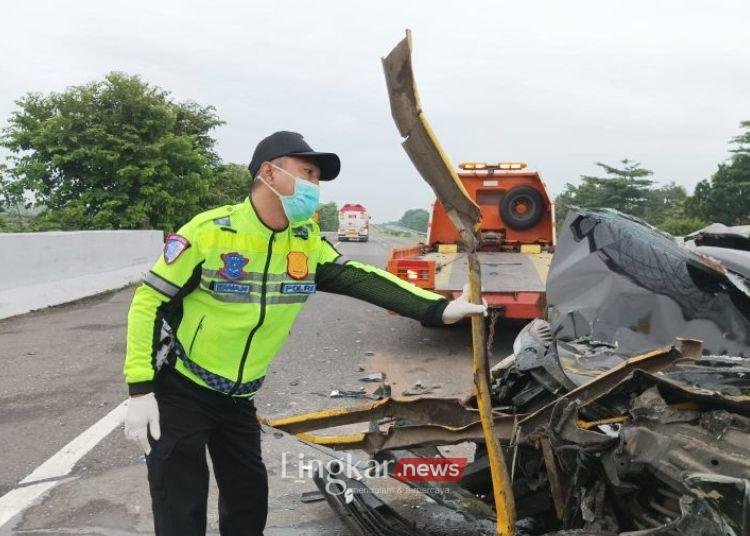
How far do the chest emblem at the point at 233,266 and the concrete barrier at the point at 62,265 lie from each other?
337 inches

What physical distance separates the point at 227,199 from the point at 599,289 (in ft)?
77.2

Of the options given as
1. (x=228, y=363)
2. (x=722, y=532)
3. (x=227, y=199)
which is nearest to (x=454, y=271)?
(x=228, y=363)

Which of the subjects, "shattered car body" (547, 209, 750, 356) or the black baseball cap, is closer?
the black baseball cap

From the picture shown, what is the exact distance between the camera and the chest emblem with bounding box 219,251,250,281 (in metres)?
2.58

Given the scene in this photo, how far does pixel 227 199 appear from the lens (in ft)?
84.3

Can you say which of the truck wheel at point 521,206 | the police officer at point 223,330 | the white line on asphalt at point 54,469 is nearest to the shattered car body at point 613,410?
the police officer at point 223,330

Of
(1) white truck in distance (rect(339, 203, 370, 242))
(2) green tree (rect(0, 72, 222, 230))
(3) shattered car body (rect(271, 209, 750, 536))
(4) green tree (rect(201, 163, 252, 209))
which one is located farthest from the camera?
(1) white truck in distance (rect(339, 203, 370, 242))

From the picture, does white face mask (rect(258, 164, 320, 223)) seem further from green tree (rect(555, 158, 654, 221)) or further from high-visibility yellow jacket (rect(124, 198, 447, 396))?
green tree (rect(555, 158, 654, 221))

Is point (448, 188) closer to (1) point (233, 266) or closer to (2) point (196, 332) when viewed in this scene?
(1) point (233, 266)

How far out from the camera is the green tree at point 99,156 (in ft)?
58.7

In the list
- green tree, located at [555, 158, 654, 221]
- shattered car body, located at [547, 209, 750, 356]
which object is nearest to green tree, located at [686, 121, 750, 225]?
green tree, located at [555, 158, 654, 221]

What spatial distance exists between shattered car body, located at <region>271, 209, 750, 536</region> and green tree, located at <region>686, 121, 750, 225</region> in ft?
128

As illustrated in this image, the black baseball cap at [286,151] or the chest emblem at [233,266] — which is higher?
the black baseball cap at [286,151]

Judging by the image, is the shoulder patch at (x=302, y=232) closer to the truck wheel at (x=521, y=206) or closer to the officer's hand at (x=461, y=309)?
the officer's hand at (x=461, y=309)
